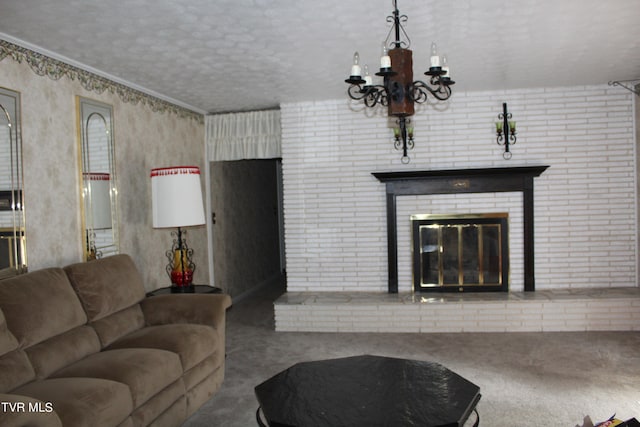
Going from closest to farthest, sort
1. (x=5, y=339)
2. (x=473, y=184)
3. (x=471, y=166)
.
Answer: (x=5, y=339)
(x=473, y=184)
(x=471, y=166)

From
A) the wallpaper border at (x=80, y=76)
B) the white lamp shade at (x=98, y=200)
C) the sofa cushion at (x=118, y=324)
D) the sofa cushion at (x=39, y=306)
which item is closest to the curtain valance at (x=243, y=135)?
the wallpaper border at (x=80, y=76)

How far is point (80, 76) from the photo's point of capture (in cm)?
388

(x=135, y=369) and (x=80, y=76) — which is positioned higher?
(x=80, y=76)

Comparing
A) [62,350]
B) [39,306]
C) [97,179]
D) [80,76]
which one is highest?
[80,76]

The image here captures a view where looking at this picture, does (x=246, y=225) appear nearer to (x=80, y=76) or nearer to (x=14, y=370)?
(x=80, y=76)

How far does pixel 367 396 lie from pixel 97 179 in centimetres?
278

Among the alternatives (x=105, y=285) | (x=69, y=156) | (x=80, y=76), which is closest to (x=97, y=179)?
(x=69, y=156)

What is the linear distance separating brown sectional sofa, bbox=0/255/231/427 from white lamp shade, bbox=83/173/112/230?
0.54m

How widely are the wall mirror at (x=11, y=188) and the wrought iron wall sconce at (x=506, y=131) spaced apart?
425cm

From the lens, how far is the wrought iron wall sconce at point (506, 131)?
5230 mm

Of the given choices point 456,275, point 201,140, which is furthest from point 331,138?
point 456,275

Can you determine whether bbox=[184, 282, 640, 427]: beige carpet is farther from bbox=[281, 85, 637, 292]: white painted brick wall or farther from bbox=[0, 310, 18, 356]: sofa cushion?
bbox=[0, 310, 18, 356]: sofa cushion

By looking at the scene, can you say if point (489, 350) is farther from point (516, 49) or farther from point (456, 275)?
point (516, 49)

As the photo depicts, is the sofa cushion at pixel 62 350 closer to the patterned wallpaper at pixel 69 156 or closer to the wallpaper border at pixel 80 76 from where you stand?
the patterned wallpaper at pixel 69 156
